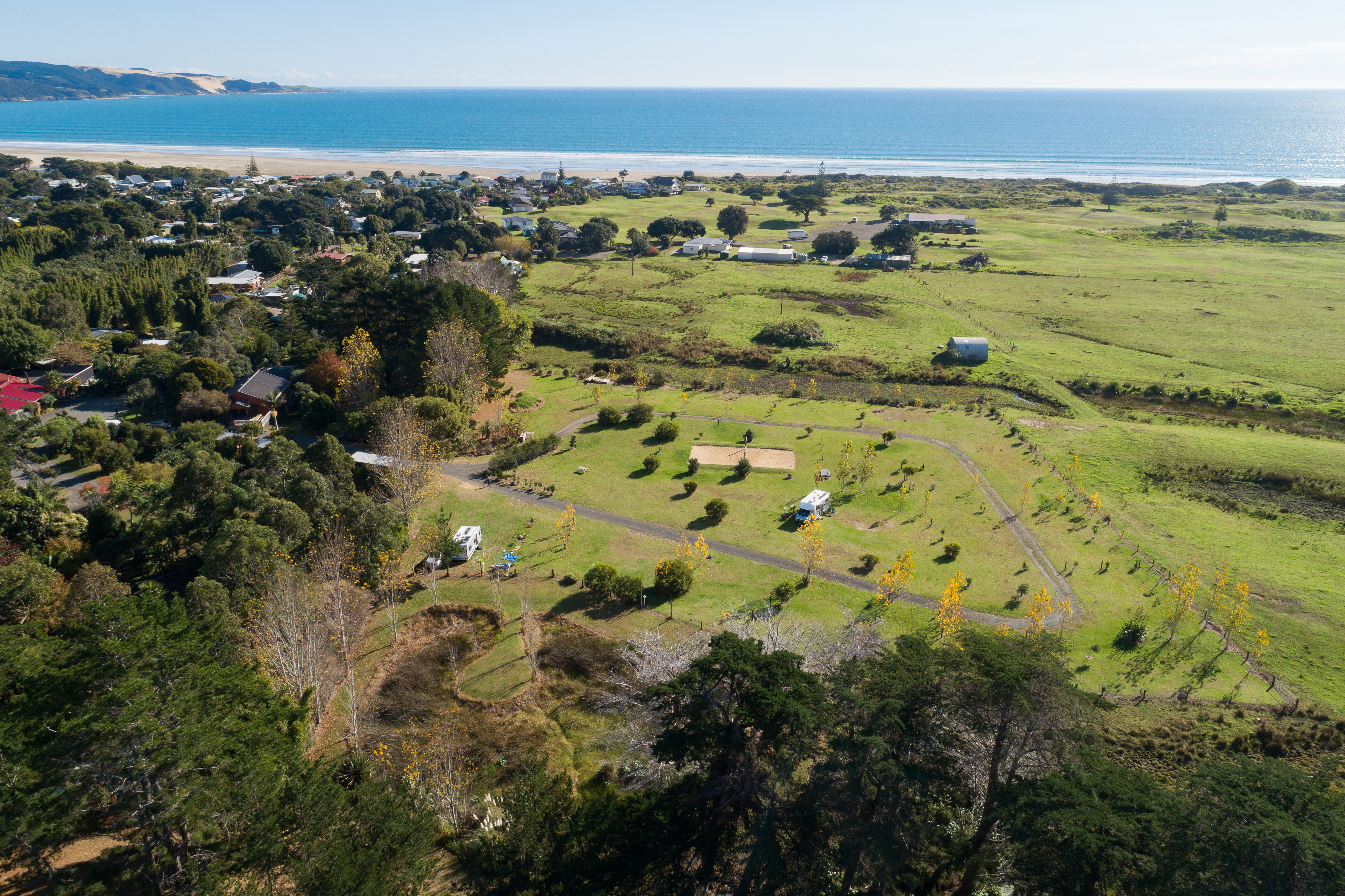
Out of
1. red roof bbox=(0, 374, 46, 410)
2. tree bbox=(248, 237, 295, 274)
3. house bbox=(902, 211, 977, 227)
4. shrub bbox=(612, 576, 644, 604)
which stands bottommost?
shrub bbox=(612, 576, 644, 604)

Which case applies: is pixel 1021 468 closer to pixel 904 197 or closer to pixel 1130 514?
pixel 1130 514

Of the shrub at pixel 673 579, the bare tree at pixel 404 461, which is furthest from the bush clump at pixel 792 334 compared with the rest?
the shrub at pixel 673 579

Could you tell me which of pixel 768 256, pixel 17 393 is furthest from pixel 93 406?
pixel 768 256

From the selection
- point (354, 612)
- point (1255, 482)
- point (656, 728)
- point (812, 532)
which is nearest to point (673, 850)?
point (656, 728)

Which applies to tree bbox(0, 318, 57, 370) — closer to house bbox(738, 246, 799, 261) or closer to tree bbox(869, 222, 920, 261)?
house bbox(738, 246, 799, 261)

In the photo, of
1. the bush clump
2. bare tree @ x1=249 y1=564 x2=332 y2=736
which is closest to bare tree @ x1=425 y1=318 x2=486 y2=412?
bare tree @ x1=249 y1=564 x2=332 y2=736

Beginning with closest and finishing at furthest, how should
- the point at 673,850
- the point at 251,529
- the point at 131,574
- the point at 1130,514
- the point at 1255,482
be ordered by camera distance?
the point at 673,850 → the point at 251,529 → the point at 131,574 → the point at 1130,514 → the point at 1255,482

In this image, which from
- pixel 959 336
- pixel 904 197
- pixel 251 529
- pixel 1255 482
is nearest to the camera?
pixel 251 529
